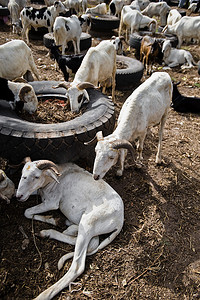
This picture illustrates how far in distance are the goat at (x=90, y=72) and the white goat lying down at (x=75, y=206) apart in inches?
64.5

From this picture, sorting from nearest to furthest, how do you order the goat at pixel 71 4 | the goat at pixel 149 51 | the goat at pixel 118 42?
the goat at pixel 149 51 < the goat at pixel 118 42 < the goat at pixel 71 4

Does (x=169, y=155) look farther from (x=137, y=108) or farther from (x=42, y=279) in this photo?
(x=42, y=279)

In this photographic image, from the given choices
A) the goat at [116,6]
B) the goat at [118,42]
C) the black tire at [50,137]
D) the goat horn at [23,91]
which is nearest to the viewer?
the black tire at [50,137]

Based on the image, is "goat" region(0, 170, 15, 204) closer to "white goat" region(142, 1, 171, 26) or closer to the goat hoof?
the goat hoof

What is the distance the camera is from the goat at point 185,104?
669 centimetres

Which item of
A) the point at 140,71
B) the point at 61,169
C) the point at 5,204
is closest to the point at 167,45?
the point at 140,71

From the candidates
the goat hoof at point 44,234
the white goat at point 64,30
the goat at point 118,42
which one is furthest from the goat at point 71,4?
the goat hoof at point 44,234

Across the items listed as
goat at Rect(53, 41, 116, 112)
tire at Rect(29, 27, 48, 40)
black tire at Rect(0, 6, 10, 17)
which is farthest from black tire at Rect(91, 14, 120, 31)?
goat at Rect(53, 41, 116, 112)

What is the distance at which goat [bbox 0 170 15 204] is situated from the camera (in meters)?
3.32

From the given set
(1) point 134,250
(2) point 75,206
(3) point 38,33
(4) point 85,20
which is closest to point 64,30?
(4) point 85,20

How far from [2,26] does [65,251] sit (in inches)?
586

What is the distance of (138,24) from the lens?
13.2 metres

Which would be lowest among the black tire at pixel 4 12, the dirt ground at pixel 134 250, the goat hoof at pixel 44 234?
the dirt ground at pixel 134 250

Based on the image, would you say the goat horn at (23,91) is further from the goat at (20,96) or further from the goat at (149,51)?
the goat at (149,51)
